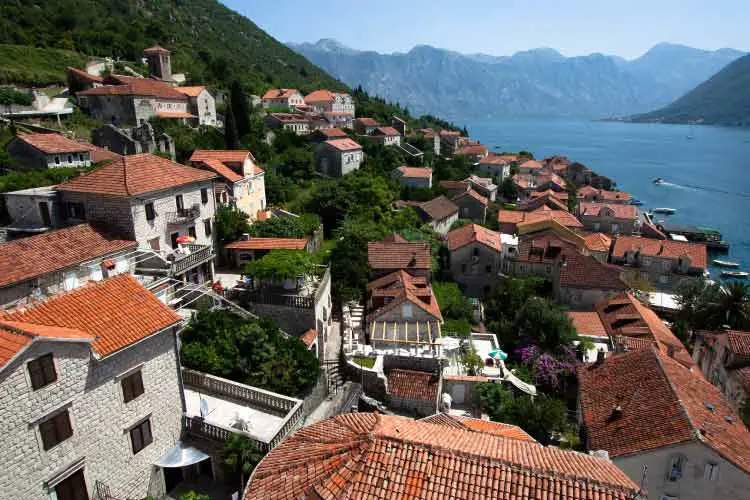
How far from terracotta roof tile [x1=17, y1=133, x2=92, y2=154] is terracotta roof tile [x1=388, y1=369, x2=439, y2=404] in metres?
33.0

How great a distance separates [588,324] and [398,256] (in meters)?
17.8

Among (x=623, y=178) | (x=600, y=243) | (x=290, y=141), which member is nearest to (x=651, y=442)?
(x=600, y=243)

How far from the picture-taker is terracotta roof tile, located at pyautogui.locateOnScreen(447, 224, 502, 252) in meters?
50.3

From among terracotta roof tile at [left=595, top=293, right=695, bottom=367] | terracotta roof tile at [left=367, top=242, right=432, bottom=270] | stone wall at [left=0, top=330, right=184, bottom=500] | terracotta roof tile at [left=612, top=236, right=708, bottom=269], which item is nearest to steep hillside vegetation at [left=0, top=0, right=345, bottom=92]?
terracotta roof tile at [left=367, top=242, right=432, bottom=270]

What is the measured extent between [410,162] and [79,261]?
76.5 m

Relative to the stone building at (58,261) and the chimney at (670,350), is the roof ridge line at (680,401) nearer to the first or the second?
the chimney at (670,350)

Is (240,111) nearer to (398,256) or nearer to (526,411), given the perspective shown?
(398,256)

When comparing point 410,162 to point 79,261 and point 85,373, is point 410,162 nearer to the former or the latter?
point 79,261

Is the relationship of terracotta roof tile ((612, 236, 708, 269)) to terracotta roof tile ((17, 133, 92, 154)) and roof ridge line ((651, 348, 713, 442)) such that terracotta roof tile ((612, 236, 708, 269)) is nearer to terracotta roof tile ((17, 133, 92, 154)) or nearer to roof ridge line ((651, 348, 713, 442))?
roof ridge line ((651, 348, 713, 442))

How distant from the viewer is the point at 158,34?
10394 centimetres

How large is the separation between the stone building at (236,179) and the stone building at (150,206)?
28.4 ft

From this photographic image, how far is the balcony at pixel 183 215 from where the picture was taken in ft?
89.1

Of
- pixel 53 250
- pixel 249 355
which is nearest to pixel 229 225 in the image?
pixel 53 250

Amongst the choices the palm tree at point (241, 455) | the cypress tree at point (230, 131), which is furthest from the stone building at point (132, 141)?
the palm tree at point (241, 455)
